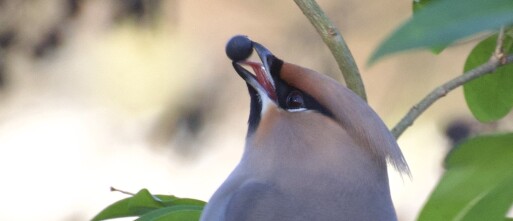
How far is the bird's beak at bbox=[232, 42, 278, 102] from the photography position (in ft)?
3.12

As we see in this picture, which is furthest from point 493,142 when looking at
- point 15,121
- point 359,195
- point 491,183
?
point 15,121

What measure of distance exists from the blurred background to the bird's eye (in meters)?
0.99

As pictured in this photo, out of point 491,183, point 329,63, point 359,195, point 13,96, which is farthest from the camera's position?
point 13,96

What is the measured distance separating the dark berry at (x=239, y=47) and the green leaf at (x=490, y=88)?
288 mm

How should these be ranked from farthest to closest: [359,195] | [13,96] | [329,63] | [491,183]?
[13,96] → [329,63] → [359,195] → [491,183]

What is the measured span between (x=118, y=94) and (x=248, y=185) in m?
1.20

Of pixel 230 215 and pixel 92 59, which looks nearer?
pixel 230 215

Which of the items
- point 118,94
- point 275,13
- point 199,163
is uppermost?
point 275,13

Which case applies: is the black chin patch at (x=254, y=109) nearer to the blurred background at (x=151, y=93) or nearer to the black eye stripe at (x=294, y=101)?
the black eye stripe at (x=294, y=101)

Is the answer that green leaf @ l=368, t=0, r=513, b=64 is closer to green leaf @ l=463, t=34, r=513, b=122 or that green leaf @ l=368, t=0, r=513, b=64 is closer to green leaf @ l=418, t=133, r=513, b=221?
green leaf @ l=418, t=133, r=513, b=221

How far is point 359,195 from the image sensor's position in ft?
3.05

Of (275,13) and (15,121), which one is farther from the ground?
(275,13)

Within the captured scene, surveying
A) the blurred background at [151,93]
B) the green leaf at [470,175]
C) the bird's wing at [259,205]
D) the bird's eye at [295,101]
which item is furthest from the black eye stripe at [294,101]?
the blurred background at [151,93]

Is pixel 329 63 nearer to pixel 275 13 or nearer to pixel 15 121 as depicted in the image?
pixel 275 13
